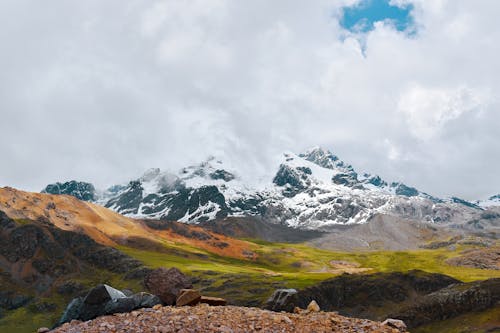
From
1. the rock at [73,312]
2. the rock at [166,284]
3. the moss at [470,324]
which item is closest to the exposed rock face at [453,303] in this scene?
the moss at [470,324]

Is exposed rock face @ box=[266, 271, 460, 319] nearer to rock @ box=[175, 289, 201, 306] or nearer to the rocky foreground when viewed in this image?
rock @ box=[175, 289, 201, 306]

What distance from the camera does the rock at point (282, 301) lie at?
61.9 metres

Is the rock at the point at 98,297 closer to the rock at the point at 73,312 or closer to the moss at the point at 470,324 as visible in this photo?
the rock at the point at 73,312

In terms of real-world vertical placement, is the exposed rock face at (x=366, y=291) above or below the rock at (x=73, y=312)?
above

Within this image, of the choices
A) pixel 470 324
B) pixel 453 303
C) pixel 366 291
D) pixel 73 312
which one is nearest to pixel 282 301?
pixel 73 312

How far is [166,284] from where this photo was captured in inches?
1834

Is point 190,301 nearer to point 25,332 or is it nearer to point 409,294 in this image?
point 409,294

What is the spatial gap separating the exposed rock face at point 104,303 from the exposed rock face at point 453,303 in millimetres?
105906

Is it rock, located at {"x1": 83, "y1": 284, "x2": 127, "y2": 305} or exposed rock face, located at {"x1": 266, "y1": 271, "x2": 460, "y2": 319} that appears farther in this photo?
exposed rock face, located at {"x1": 266, "y1": 271, "x2": 460, "y2": 319}

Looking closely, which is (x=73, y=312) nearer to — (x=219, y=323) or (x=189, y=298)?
(x=189, y=298)

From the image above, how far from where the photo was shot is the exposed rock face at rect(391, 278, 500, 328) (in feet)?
396

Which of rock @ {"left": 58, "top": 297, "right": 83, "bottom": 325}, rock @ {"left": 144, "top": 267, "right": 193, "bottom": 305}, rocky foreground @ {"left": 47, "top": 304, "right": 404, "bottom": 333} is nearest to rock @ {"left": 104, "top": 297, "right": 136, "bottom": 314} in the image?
rocky foreground @ {"left": 47, "top": 304, "right": 404, "bottom": 333}

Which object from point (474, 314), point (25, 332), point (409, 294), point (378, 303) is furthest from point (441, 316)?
point (25, 332)

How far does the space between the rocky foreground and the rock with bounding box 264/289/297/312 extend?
29183 mm
